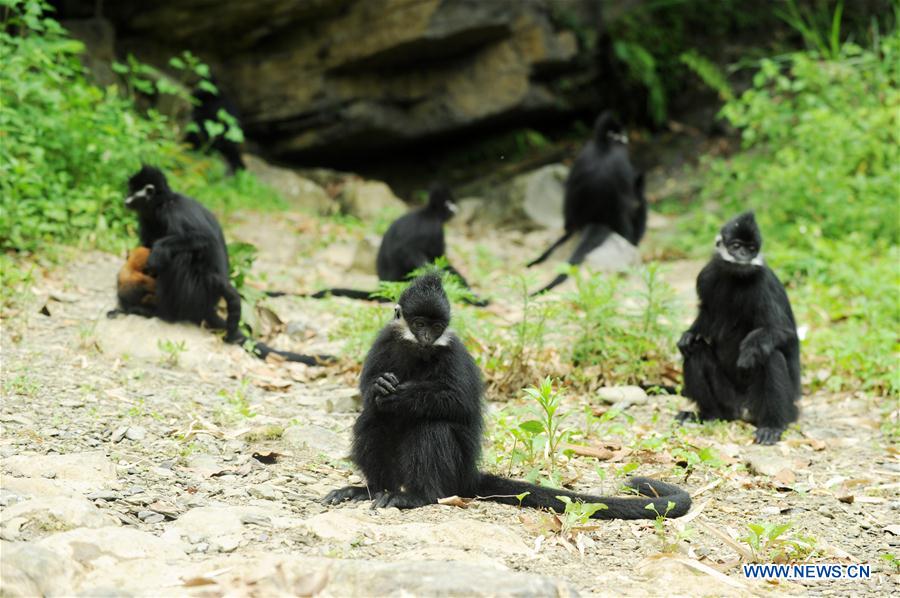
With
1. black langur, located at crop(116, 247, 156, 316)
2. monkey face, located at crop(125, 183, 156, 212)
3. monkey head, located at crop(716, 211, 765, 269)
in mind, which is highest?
monkey face, located at crop(125, 183, 156, 212)

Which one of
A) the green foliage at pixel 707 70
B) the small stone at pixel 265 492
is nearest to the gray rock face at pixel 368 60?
the green foliage at pixel 707 70

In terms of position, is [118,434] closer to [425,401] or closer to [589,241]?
[425,401]

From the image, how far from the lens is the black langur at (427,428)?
185 inches

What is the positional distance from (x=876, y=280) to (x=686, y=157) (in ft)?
24.3

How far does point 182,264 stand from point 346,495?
11.7 feet

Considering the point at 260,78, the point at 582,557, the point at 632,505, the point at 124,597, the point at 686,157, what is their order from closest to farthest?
the point at 124,597 → the point at 582,557 → the point at 632,505 → the point at 260,78 → the point at 686,157

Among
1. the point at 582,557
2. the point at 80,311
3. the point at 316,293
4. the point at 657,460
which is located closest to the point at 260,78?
the point at 316,293

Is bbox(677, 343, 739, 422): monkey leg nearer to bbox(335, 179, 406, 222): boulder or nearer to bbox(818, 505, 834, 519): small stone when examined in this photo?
bbox(818, 505, 834, 519): small stone

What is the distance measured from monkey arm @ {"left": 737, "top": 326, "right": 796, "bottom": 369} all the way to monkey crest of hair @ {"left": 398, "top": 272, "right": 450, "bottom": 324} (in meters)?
2.92

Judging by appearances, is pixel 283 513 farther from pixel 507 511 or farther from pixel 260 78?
pixel 260 78

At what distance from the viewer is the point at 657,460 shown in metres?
5.69

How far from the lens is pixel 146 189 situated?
7895 millimetres

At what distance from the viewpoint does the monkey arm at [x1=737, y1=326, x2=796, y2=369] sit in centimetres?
681

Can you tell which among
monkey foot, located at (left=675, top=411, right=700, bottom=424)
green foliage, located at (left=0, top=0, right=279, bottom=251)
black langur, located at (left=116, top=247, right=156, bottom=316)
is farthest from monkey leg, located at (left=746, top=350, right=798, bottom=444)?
green foliage, located at (left=0, top=0, right=279, bottom=251)
